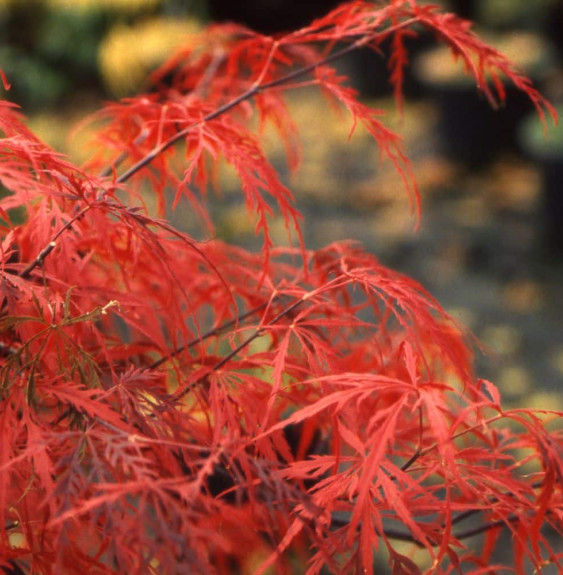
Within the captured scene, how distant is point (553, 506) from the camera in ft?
2.19

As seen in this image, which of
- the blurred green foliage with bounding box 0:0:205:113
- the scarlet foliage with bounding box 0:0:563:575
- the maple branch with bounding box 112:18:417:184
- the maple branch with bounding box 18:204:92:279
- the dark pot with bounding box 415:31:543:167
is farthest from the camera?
the blurred green foliage with bounding box 0:0:205:113

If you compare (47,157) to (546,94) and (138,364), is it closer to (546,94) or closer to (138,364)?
(138,364)

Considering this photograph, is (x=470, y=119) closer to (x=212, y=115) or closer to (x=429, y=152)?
(x=429, y=152)

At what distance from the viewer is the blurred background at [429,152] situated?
2.74 metres

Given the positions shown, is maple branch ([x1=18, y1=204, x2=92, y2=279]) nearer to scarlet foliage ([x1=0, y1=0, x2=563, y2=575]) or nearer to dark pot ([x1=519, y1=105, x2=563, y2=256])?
scarlet foliage ([x1=0, y1=0, x2=563, y2=575])

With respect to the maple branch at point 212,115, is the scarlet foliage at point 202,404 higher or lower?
lower

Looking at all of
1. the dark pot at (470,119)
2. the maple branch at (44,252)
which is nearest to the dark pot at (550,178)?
the dark pot at (470,119)

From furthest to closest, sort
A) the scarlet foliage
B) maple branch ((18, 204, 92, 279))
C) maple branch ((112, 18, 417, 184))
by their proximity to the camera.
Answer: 1. maple branch ((112, 18, 417, 184))
2. maple branch ((18, 204, 92, 279))
3. the scarlet foliage

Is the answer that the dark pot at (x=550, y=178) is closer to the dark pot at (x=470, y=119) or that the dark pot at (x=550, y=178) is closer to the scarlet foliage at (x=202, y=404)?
the dark pot at (x=470, y=119)

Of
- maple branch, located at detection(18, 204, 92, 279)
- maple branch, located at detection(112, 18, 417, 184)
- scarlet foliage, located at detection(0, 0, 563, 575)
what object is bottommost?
scarlet foliage, located at detection(0, 0, 563, 575)

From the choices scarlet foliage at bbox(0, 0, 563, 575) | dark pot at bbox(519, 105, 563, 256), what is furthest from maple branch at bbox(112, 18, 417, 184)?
dark pot at bbox(519, 105, 563, 256)

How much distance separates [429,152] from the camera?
12.1ft

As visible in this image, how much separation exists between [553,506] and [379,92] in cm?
369

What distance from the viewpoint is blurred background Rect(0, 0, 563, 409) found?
2744 millimetres
